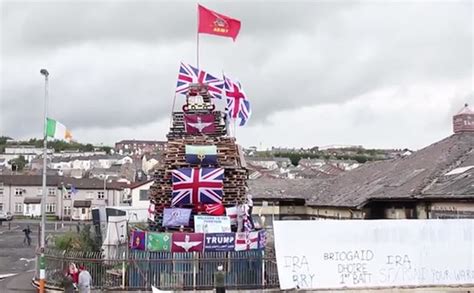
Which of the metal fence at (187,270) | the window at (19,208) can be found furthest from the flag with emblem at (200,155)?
the window at (19,208)

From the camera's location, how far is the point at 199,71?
24.8 m

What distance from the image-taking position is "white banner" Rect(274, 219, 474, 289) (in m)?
17.5

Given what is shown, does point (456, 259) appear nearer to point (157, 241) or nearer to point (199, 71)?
point (157, 241)

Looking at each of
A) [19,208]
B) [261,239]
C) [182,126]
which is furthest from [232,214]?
[19,208]

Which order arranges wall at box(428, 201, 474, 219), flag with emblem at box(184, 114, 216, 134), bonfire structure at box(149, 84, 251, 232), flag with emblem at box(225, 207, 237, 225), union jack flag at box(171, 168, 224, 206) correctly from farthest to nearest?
1. flag with emblem at box(184, 114, 216, 134)
2. flag with emblem at box(225, 207, 237, 225)
3. bonfire structure at box(149, 84, 251, 232)
4. union jack flag at box(171, 168, 224, 206)
5. wall at box(428, 201, 474, 219)

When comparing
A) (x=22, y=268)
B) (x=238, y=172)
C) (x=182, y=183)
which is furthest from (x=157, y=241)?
(x=22, y=268)

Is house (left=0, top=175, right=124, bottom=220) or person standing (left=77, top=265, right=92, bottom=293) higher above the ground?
house (left=0, top=175, right=124, bottom=220)

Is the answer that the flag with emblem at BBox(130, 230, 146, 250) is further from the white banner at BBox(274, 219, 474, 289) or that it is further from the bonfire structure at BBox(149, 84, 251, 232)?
the white banner at BBox(274, 219, 474, 289)

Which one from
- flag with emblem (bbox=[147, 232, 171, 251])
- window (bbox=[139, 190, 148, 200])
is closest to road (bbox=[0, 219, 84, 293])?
flag with emblem (bbox=[147, 232, 171, 251])

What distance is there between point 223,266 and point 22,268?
14.3m

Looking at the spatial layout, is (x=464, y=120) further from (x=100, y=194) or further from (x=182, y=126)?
(x=100, y=194)

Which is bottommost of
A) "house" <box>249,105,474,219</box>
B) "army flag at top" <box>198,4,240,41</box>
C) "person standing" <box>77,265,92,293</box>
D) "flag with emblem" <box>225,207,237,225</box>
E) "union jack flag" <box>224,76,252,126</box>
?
"person standing" <box>77,265,92,293</box>

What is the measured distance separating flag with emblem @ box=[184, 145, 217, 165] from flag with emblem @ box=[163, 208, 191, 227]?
74.0 inches

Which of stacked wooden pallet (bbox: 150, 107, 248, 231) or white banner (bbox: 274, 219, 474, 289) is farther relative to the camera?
stacked wooden pallet (bbox: 150, 107, 248, 231)
